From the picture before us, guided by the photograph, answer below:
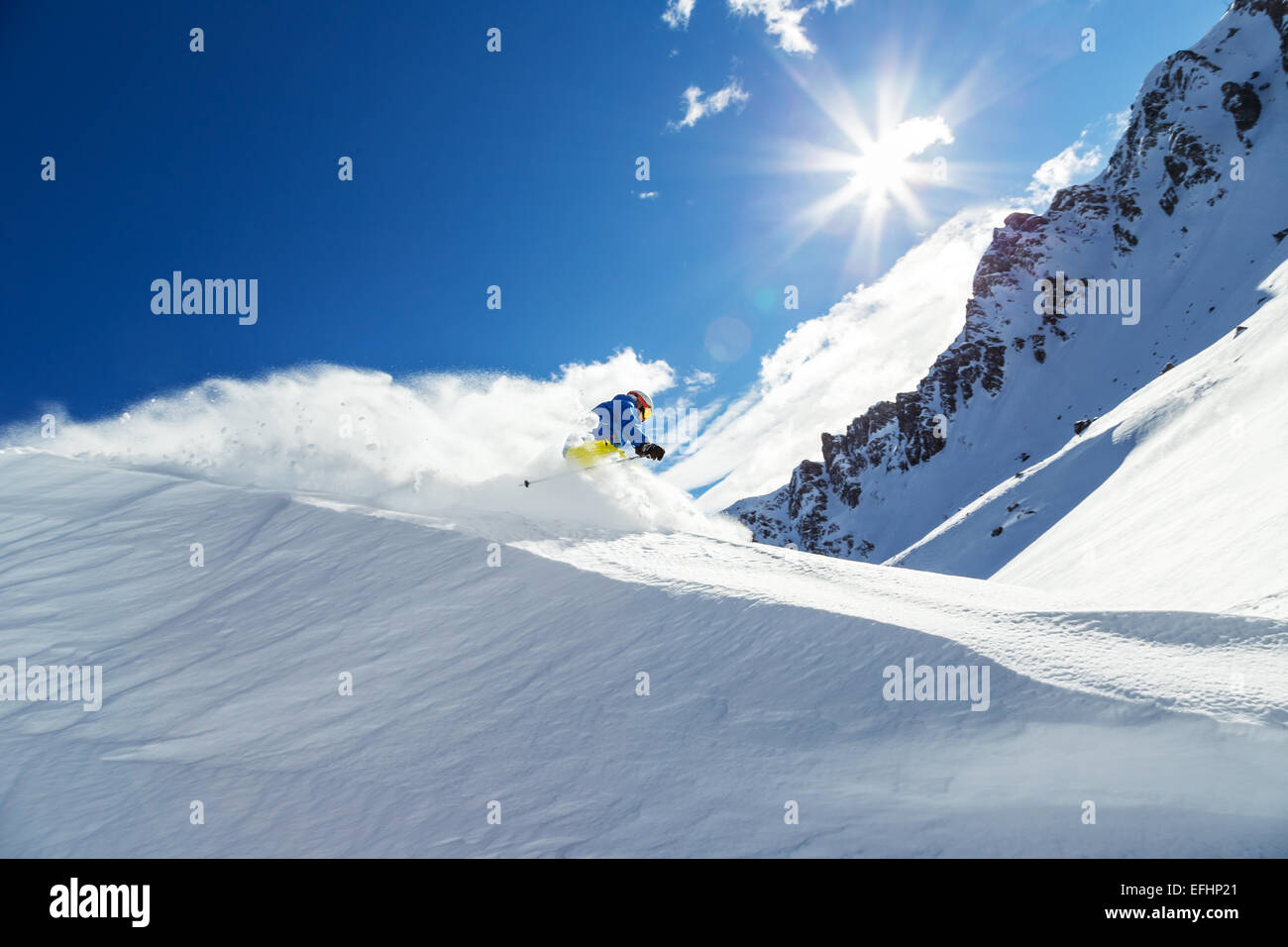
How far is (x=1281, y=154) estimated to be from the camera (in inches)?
3509

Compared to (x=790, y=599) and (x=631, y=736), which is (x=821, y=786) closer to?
(x=631, y=736)

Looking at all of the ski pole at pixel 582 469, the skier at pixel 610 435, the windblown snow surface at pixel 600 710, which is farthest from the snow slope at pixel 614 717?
the skier at pixel 610 435

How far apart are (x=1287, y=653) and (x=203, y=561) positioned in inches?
580

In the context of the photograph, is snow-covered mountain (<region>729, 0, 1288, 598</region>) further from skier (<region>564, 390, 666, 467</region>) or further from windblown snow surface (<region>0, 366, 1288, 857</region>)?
windblown snow surface (<region>0, 366, 1288, 857</region>)

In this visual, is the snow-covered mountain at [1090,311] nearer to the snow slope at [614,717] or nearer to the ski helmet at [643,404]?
the ski helmet at [643,404]

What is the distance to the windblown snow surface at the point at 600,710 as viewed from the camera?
4.81 metres

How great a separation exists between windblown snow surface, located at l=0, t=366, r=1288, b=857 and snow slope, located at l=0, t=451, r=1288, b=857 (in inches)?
1.1

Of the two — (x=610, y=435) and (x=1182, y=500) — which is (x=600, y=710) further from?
(x=1182, y=500)

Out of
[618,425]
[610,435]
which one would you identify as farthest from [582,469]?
[618,425]

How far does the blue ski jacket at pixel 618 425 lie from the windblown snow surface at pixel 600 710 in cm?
646

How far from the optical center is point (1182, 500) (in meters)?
21.1

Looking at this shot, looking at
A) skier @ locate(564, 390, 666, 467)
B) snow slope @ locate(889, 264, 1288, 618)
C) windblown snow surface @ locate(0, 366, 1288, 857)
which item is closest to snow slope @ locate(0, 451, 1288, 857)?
windblown snow surface @ locate(0, 366, 1288, 857)

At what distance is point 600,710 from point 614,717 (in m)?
0.20
